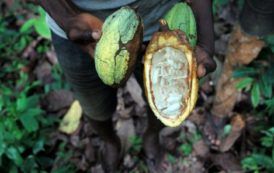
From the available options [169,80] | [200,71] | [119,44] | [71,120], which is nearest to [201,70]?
[200,71]

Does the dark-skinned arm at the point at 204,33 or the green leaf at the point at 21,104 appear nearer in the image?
the dark-skinned arm at the point at 204,33

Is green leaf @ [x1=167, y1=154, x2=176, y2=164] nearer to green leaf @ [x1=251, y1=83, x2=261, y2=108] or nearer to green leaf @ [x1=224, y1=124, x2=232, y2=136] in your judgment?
green leaf @ [x1=224, y1=124, x2=232, y2=136]

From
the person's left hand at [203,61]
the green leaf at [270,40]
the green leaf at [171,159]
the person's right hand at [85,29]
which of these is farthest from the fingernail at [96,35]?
the green leaf at [171,159]

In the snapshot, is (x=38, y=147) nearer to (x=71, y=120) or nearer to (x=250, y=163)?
(x=71, y=120)

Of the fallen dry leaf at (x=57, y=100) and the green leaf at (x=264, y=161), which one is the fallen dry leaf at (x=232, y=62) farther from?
the fallen dry leaf at (x=57, y=100)

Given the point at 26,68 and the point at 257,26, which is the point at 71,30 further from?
the point at 26,68
